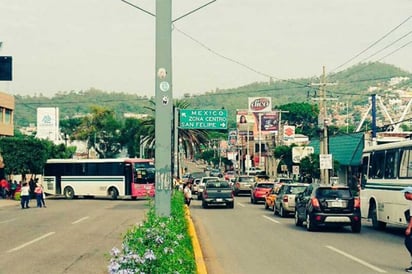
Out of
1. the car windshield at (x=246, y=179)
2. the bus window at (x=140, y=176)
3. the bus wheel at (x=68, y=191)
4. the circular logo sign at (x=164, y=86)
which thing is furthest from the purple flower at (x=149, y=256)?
the bus wheel at (x=68, y=191)

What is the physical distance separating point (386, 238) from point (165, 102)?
544 inches

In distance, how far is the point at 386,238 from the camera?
72.4 ft

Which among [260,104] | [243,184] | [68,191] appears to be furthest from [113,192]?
[260,104]

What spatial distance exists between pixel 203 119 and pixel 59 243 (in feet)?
89.2

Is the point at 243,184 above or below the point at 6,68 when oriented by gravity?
below

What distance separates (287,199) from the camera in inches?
1252

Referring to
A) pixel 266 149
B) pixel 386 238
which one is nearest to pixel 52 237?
pixel 386 238

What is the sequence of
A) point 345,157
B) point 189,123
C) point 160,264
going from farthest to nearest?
1. point 345,157
2. point 189,123
3. point 160,264

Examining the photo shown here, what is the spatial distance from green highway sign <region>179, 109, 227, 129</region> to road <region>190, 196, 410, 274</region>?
764 inches

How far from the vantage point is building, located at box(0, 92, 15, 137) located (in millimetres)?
62219

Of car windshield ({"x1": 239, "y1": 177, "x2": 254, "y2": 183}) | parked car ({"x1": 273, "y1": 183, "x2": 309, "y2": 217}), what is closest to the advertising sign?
car windshield ({"x1": 239, "y1": 177, "x2": 254, "y2": 183})

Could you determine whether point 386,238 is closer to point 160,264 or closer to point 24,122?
point 160,264

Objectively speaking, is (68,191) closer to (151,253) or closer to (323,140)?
(323,140)

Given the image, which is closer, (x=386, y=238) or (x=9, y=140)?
(x=386, y=238)
